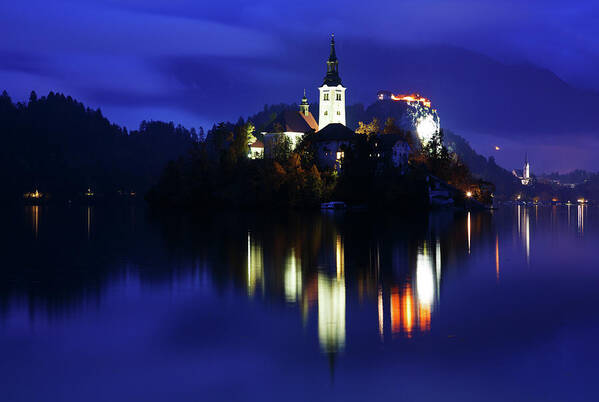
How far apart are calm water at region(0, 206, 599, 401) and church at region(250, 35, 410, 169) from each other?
7742 cm

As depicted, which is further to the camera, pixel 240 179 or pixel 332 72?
pixel 332 72

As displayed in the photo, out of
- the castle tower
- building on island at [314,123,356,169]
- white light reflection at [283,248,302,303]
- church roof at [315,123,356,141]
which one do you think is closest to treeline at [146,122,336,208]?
building on island at [314,123,356,169]

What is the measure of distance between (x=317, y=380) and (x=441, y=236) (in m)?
31.3

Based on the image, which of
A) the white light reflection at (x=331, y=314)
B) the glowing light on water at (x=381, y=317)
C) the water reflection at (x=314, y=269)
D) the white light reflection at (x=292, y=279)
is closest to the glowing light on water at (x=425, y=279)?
the water reflection at (x=314, y=269)

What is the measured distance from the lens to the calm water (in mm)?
10742

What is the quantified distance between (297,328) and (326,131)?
103 metres

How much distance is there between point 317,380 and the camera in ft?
35.9

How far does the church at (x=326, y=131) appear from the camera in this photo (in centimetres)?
11088

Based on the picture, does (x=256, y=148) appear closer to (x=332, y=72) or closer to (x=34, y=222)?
(x=332, y=72)

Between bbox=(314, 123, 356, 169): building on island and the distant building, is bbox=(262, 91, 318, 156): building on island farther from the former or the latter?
bbox=(314, 123, 356, 169): building on island

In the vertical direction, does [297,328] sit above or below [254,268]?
below

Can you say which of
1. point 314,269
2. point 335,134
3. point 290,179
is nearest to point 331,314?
point 314,269

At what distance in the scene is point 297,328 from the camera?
46.7ft

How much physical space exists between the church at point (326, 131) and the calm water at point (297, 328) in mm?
77416
